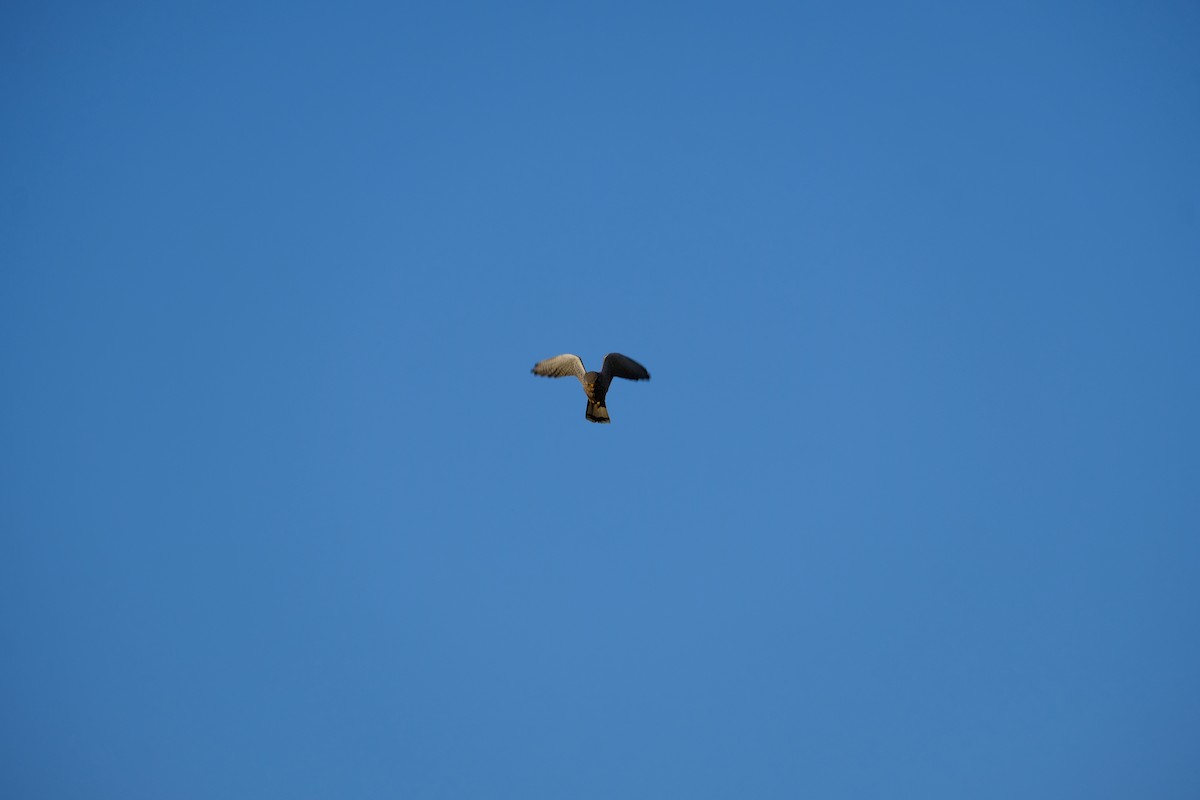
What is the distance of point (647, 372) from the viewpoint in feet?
78.8

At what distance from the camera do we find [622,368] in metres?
24.2

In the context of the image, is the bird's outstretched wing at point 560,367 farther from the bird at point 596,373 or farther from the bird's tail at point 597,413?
the bird's tail at point 597,413

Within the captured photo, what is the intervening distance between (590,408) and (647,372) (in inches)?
59.7

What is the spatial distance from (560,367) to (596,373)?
1086 mm

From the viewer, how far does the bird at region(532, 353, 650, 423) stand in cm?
2411

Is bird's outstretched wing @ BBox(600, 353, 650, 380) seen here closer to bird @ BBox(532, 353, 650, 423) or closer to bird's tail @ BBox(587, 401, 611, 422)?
bird @ BBox(532, 353, 650, 423)

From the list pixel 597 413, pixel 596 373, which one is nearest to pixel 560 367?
pixel 596 373

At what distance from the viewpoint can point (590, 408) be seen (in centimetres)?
2458

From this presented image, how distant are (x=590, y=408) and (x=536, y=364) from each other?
1.73 meters

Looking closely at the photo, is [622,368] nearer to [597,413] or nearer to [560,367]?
[597,413]

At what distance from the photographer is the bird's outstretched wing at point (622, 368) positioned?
2400 cm

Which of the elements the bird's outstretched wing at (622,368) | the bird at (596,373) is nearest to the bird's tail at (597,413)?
the bird at (596,373)

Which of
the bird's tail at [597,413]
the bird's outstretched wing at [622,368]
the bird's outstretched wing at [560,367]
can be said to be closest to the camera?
the bird's outstretched wing at [622,368]

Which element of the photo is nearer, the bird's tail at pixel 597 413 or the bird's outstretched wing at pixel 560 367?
the bird's tail at pixel 597 413
